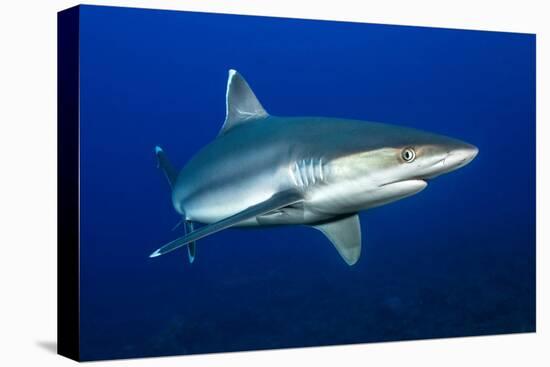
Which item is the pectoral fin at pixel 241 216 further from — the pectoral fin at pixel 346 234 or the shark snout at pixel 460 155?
the shark snout at pixel 460 155

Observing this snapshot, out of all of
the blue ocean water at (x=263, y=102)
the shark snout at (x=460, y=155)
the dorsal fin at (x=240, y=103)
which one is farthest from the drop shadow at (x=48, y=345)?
the shark snout at (x=460, y=155)

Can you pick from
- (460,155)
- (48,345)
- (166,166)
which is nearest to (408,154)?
(460,155)

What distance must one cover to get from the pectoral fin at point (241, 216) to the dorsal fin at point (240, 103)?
3.83 feet

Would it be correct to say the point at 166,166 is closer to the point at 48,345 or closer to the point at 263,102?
the point at 263,102

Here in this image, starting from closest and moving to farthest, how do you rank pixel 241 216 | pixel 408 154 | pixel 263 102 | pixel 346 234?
1. pixel 408 154
2. pixel 241 216
3. pixel 346 234
4. pixel 263 102

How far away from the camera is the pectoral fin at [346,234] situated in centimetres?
645

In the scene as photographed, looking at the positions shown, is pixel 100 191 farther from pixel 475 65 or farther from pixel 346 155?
pixel 475 65

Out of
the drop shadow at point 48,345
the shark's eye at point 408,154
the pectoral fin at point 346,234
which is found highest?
the shark's eye at point 408,154

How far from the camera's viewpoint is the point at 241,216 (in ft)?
18.1

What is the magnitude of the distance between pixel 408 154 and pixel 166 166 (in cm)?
334

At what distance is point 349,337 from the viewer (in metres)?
7.40

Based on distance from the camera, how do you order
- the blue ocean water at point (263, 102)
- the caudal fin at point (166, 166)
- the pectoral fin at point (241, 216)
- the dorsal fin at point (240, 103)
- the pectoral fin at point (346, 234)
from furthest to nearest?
the caudal fin at point (166, 166), the dorsal fin at point (240, 103), the pectoral fin at point (346, 234), the blue ocean water at point (263, 102), the pectoral fin at point (241, 216)

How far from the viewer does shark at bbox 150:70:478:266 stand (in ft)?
16.5

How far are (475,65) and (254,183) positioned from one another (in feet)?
10.9
